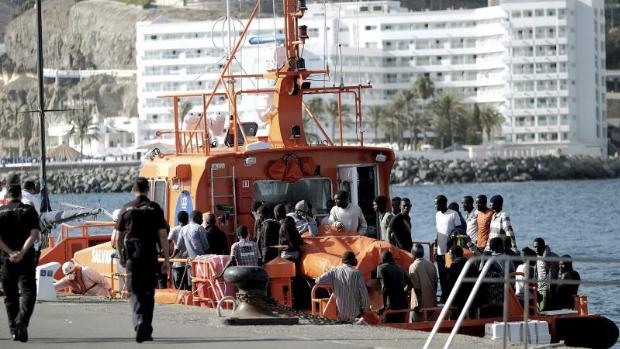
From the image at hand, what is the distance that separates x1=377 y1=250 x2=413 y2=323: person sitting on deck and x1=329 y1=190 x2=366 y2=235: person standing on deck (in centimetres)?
200

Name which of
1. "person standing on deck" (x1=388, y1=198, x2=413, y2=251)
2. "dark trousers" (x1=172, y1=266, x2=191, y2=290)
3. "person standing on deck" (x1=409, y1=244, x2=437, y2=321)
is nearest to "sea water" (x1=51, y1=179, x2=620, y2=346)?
"person standing on deck" (x1=388, y1=198, x2=413, y2=251)

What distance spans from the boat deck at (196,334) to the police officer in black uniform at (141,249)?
1.19 ft

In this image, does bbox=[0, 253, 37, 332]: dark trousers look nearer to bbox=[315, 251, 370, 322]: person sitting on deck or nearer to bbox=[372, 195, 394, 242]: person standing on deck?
bbox=[315, 251, 370, 322]: person sitting on deck

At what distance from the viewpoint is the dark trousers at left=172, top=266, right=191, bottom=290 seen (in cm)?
1962

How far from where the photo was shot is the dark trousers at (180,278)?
1962 centimetres

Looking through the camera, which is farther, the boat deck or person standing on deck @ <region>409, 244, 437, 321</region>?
person standing on deck @ <region>409, 244, 437, 321</region>

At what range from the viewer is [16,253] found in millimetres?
14695

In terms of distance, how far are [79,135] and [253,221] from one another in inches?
6362

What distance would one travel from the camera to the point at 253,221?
2056 centimetres

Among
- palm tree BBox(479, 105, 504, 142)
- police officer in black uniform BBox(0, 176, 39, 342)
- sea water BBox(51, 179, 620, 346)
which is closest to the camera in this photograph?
police officer in black uniform BBox(0, 176, 39, 342)

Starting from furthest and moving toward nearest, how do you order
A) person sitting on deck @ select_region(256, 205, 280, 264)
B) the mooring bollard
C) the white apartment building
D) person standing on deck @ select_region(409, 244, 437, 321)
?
the white apartment building, person sitting on deck @ select_region(256, 205, 280, 264), person standing on deck @ select_region(409, 244, 437, 321), the mooring bollard

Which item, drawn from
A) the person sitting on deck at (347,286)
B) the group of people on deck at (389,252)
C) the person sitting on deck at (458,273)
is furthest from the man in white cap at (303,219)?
the person sitting on deck at (347,286)

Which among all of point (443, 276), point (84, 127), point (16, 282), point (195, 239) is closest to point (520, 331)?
point (443, 276)

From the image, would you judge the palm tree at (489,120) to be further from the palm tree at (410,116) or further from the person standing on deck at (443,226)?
the person standing on deck at (443,226)
